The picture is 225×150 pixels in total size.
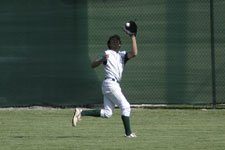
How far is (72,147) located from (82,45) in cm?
587

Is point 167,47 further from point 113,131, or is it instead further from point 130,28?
point 130,28

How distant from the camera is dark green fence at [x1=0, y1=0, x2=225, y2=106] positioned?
13336 millimetres

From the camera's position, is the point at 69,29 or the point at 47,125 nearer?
the point at 47,125

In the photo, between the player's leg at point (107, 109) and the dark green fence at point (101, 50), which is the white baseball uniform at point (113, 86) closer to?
the player's leg at point (107, 109)

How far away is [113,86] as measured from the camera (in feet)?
30.1

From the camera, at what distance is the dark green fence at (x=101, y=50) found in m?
13.3

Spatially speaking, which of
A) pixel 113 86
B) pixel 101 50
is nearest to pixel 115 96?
pixel 113 86

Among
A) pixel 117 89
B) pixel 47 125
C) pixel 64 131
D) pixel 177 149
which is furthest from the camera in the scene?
pixel 47 125

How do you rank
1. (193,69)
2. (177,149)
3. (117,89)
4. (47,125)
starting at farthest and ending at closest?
(193,69), (47,125), (117,89), (177,149)

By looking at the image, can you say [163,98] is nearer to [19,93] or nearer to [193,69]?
[193,69]

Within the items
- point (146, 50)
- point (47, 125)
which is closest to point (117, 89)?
point (47, 125)

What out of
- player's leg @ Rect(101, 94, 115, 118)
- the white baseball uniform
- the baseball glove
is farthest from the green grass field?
the baseball glove

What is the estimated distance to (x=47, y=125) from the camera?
1096cm

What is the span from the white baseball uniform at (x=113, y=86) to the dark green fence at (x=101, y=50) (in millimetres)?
4134
